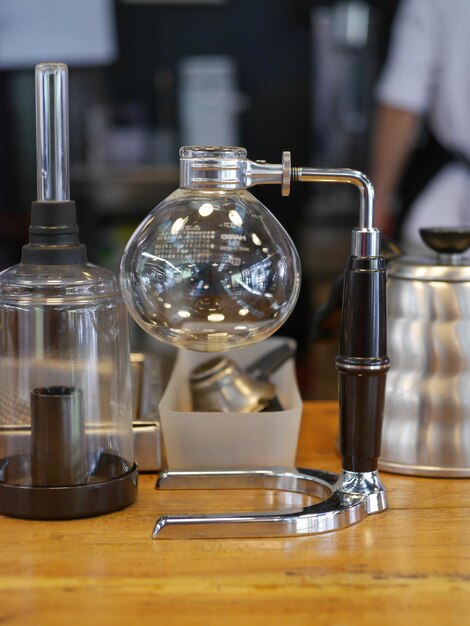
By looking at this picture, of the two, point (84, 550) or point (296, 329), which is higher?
point (84, 550)

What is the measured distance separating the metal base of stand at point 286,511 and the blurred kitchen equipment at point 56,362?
8cm

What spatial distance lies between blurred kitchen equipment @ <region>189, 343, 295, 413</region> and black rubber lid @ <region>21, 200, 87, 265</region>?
24 cm

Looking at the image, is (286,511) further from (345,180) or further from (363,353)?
(345,180)

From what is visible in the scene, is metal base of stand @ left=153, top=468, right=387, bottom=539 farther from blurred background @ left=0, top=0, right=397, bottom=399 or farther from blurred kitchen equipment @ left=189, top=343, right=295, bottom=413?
blurred background @ left=0, top=0, right=397, bottom=399

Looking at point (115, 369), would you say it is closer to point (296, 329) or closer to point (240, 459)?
point (240, 459)

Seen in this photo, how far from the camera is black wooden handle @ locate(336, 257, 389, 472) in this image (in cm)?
91

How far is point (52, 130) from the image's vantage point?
0.92m

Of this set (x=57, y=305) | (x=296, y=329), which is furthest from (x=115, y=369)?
(x=296, y=329)

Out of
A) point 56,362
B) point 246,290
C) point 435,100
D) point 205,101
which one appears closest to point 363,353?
point 246,290

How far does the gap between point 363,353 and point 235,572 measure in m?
0.23

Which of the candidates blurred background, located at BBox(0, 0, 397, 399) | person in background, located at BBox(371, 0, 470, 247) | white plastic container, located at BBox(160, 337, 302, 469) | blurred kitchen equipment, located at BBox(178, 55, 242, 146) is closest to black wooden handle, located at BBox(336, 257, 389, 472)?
white plastic container, located at BBox(160, 337, 302, 469)

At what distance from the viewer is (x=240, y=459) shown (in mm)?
1025

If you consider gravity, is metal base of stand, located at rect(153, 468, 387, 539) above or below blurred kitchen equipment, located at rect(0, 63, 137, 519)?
below

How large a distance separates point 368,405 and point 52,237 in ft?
1.02
